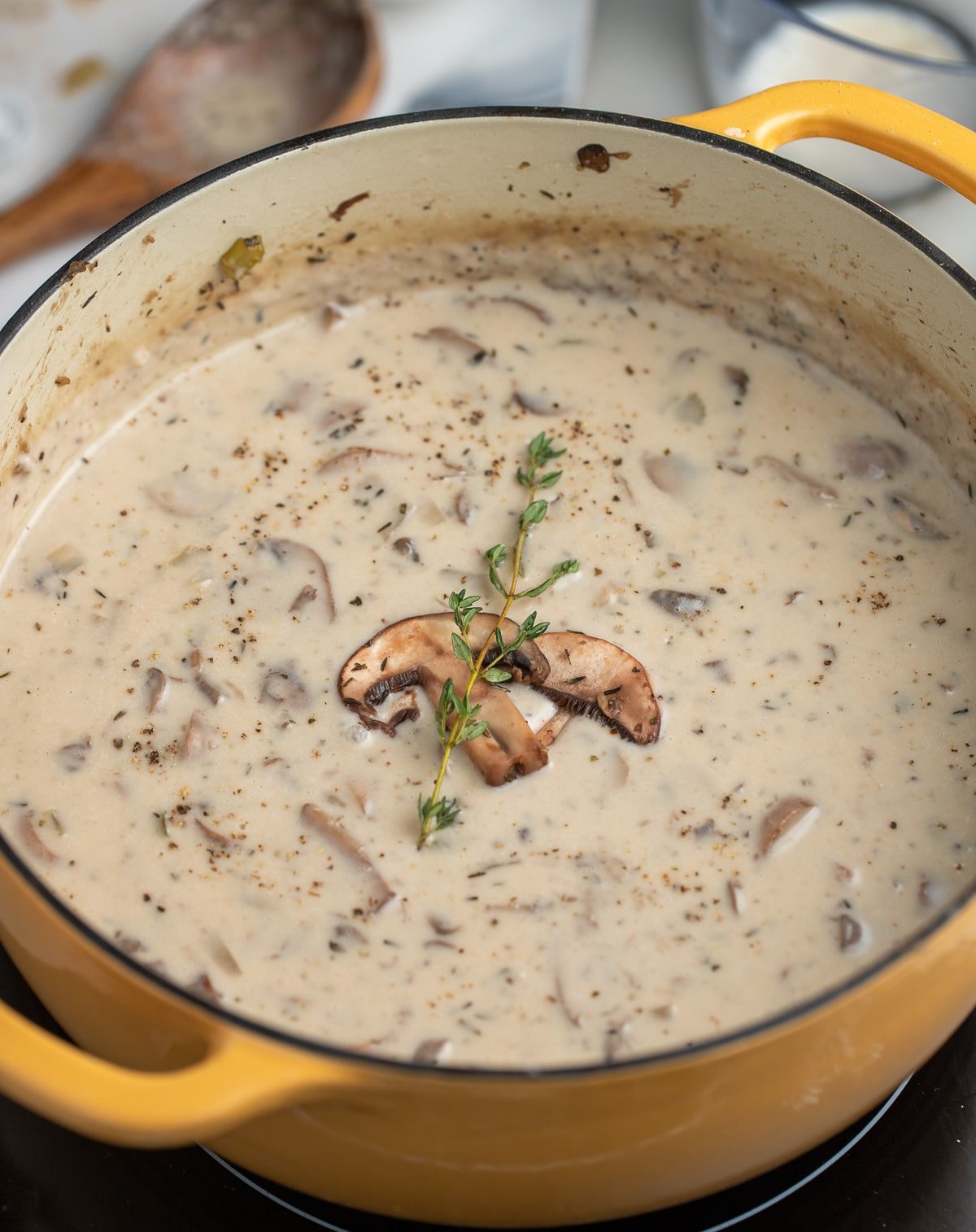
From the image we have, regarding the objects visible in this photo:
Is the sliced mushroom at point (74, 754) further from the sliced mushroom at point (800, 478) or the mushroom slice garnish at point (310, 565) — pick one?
the sliced mushroom at point (800, 478)

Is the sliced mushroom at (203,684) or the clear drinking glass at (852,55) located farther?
the clear drinking glass at (852,55)

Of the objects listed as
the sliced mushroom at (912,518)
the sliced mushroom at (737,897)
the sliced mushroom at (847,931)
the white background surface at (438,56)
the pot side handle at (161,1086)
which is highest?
the white background surface at (438,56)

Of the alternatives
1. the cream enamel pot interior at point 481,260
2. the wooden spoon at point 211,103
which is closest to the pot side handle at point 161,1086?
the cream enamel pot interior at point 481,260

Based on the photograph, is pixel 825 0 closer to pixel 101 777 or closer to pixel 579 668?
pixel 579 668

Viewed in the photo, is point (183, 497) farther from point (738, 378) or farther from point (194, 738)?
point (738, 378)

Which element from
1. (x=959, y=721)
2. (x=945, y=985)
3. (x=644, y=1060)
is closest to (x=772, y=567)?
(x=959, y=721)
